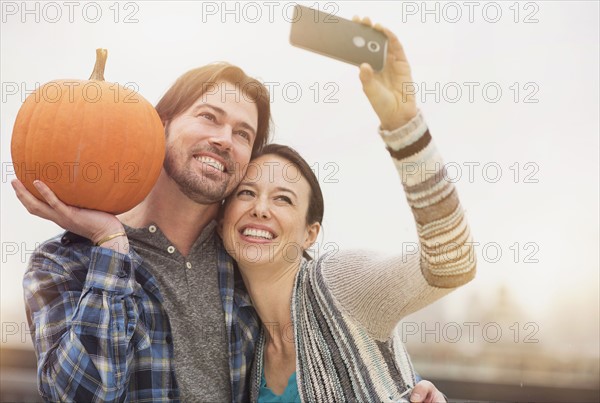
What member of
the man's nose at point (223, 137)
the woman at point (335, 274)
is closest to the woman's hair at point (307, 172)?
the woman at point (335, 274)

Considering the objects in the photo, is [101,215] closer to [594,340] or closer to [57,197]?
[57,197]

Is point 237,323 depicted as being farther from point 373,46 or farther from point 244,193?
point 373,46

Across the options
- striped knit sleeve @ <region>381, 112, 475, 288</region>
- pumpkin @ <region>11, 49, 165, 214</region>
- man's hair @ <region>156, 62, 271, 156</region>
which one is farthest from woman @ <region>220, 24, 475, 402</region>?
pumpkin @ <region>11, 49, 165, 214</region>

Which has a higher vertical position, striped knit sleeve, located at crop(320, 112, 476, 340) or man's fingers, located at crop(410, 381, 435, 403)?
striped knit sleeve, located at crop(320, 112, 476, 340)

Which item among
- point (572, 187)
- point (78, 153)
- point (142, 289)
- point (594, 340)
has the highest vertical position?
point (78, 153)

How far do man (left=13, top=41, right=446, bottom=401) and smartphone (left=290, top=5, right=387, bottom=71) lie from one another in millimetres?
226

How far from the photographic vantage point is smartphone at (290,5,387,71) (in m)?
1.13

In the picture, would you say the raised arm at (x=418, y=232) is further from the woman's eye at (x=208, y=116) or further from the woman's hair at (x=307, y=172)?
the woman's eye at (x=208, y=116)

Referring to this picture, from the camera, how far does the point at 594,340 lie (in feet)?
4.89

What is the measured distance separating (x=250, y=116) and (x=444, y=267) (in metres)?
0.54

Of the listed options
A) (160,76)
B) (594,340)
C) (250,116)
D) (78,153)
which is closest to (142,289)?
(78,153)

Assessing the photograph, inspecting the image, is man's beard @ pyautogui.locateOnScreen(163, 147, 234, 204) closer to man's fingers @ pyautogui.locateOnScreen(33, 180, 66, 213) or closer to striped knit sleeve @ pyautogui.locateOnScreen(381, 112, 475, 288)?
man's fingers @ pyautogui.locateOnScreen(33, 180, 66, 213)

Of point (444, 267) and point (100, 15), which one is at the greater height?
point (100, 15)

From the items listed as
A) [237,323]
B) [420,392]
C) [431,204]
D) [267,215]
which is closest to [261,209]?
[267,215]
